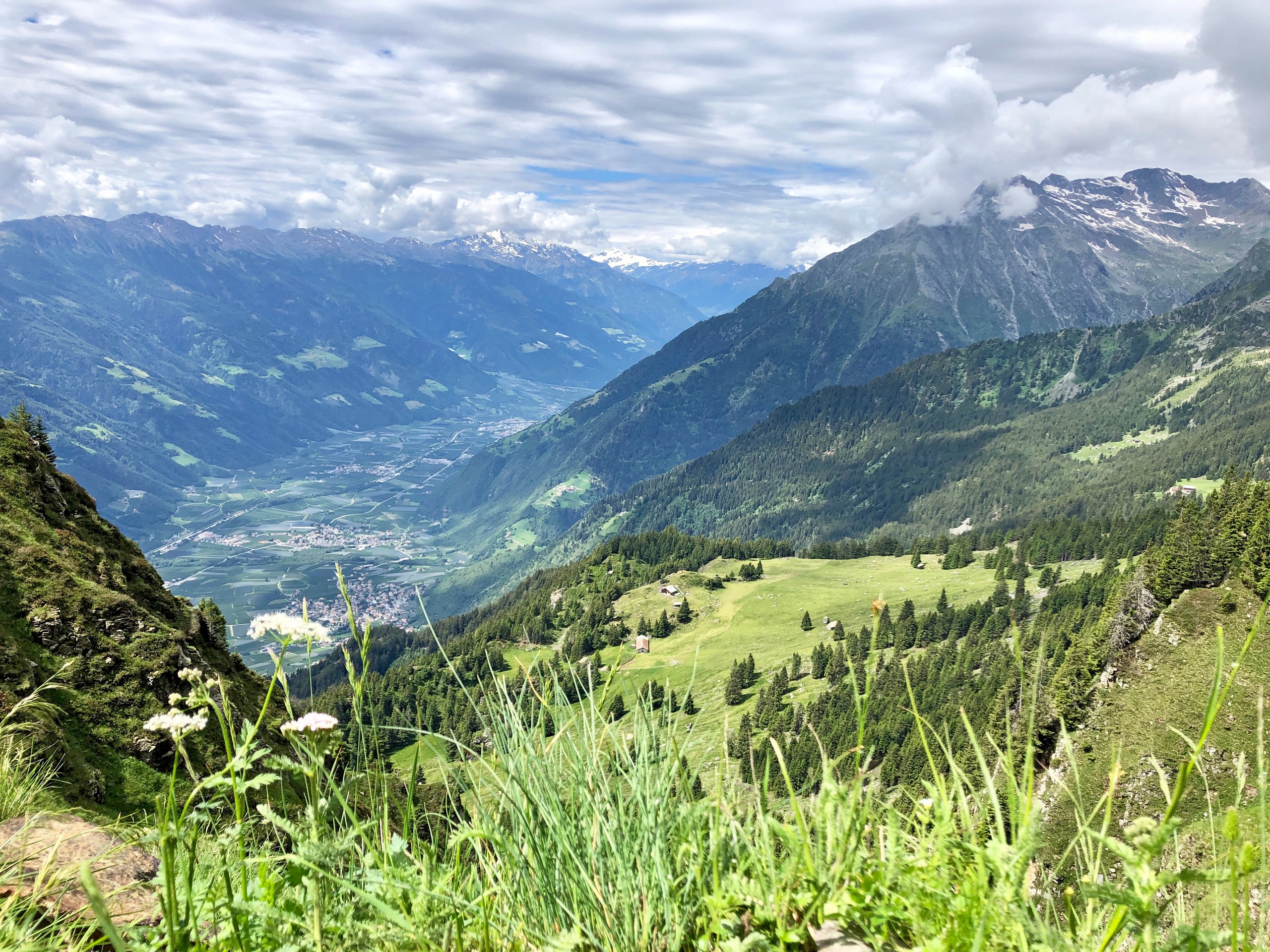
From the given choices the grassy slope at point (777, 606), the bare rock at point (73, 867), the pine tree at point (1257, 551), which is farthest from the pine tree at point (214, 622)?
the pine tree at point (1257, 551)

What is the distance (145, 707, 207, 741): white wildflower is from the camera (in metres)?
1.88

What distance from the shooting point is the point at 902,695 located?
2667 inches

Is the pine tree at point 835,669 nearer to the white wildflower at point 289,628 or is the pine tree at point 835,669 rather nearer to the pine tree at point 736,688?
the pine tree at point 736,688

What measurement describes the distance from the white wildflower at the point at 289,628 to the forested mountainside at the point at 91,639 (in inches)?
273

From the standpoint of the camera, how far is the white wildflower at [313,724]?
2.14 meters

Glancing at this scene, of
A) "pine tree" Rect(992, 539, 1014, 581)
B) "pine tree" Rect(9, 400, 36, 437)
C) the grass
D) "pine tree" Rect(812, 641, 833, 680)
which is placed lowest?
"pine tree" Rect(812, 641, 833, 680)

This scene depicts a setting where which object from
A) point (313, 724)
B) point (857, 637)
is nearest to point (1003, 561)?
point (857, 637)

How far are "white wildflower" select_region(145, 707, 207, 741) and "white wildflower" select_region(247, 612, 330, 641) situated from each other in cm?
38

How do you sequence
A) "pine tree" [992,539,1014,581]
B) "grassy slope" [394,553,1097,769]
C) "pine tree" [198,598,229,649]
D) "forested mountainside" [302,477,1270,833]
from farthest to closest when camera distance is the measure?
"pine tree" [992,539,1014,581] → "grassy slope" [394,553,1097,769] → "pine tree" [198,598,229,649] → "forested mountainside" [302,477,1270,833]

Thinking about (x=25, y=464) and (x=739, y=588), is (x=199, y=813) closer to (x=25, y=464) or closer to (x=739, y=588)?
(x=25, y=464)

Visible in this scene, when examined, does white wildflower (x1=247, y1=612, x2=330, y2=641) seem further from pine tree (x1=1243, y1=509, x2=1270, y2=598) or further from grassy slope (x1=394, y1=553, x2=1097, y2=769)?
grassy slope (x1=394, y1=553, x2=1097, y2=769)

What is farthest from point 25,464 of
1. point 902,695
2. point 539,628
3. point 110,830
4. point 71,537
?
point 539,628

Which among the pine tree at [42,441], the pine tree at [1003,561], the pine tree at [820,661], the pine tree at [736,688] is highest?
the pine tree at [42,441]

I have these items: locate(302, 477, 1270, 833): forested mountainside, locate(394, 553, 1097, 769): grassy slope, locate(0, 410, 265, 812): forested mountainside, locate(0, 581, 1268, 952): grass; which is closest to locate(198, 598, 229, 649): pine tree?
locate(0, 410, 265, 812): forested mountainside
